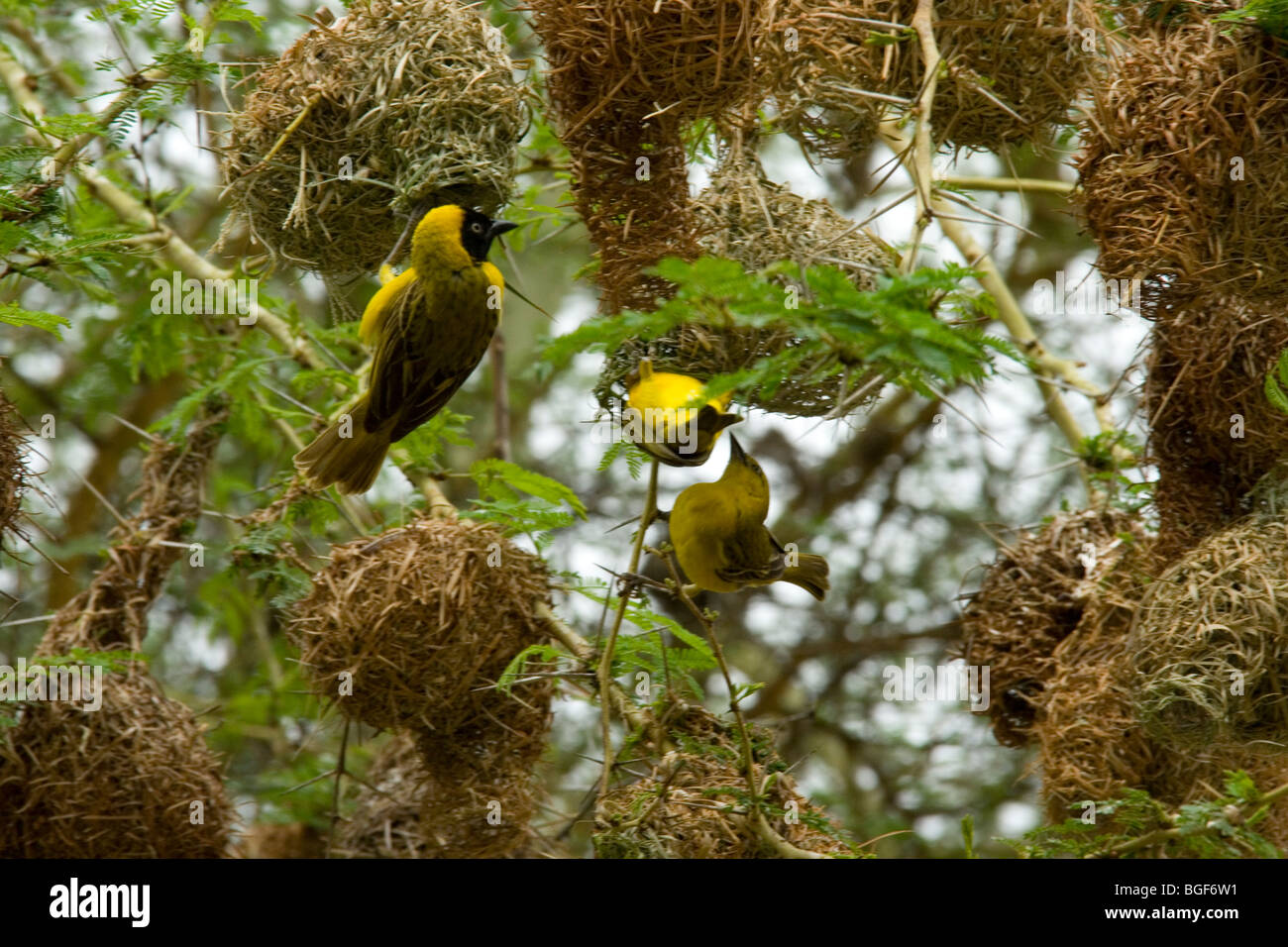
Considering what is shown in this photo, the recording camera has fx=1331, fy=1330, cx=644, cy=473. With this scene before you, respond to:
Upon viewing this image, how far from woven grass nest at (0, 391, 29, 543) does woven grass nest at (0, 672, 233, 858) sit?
603 millimetres

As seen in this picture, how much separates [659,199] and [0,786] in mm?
2225

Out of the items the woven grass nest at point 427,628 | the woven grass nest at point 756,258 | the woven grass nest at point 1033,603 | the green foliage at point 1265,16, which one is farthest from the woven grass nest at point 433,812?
the green foliage at point 1265,16

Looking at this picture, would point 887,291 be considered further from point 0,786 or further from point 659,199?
point 0,786

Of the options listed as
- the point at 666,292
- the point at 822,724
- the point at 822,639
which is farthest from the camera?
the point at 822,639

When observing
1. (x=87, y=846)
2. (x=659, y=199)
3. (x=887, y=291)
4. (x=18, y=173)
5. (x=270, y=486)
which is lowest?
(x=87, y=846)

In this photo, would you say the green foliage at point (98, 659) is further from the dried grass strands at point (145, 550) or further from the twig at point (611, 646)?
the twig at point (611, 646)

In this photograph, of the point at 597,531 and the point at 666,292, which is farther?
the point at 597,531

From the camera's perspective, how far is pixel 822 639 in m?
6.58

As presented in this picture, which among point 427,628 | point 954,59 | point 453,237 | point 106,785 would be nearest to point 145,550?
point 106,785

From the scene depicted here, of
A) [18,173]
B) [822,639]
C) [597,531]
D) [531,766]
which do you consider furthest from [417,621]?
[822,639]

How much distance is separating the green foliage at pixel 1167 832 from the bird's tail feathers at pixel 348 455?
6.10 ft

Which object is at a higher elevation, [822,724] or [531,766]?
[822,724]

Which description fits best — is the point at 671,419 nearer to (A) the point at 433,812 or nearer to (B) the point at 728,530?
(B) the point at 728,530

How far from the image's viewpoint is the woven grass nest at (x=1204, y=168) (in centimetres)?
281
